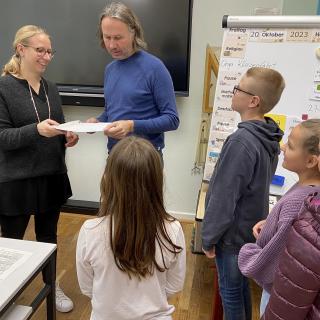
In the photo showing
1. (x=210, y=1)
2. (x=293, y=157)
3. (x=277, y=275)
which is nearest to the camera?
(x=277, y=275)

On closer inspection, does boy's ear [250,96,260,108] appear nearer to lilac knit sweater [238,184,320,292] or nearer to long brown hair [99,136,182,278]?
lilac knit sweater [238,184,320,292]

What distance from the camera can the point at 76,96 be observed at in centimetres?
296

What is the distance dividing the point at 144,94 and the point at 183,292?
130 centimetres

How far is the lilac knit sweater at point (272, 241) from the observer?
1056 millimetres

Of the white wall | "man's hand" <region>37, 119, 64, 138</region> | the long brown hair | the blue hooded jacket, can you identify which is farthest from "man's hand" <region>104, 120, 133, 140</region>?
the white wall

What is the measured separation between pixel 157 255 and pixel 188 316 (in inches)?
46.2

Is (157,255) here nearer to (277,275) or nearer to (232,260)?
(277,275)

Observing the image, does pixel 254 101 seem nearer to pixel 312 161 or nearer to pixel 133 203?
pixel 312 161

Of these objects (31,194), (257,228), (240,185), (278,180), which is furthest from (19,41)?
(278,180)

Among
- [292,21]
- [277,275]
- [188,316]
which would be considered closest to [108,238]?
[277,275]

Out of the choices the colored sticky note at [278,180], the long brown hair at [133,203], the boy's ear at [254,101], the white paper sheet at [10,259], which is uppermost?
the boy's ear at [254,101]

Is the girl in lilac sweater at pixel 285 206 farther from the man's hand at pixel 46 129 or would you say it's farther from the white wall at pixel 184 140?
the white wall at pixel 184 140

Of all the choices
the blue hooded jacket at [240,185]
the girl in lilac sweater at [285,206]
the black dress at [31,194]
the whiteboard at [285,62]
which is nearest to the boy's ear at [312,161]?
the girl in lilac sweater at [285,206]

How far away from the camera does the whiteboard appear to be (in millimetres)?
2027
